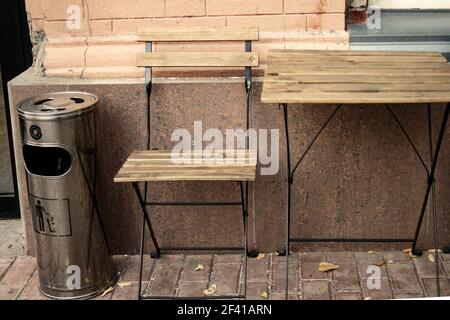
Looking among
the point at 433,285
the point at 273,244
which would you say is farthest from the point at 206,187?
the point at 433,285

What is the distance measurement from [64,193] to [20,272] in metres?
0.81

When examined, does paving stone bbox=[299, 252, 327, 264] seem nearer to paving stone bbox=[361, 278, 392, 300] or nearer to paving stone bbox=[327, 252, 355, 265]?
paving stone bbox=[327, 252, 355, 265]

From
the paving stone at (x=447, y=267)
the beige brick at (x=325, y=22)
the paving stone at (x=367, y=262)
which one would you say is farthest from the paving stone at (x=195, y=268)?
the beige brick at (x=325, y=22)

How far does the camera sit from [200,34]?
473cm

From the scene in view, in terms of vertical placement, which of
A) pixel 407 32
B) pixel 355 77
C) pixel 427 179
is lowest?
pixel 427 179

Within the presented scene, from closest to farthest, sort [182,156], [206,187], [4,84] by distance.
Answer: [182,156] → [206,187] → [4,84]

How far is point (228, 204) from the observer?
4730 mm

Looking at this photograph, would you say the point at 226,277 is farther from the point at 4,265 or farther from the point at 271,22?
the point at 271,22

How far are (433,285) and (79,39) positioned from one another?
2503mm

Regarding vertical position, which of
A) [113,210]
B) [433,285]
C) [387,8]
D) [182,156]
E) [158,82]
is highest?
[387,8]

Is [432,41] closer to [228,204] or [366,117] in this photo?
[366,117]

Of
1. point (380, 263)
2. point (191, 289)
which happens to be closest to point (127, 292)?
point (191, 289)

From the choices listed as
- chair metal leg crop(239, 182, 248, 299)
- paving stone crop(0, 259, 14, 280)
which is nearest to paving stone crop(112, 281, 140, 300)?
chair metal leg crop(239, 182, 248, 299)

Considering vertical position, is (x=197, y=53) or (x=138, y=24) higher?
(x=138, y=24)
